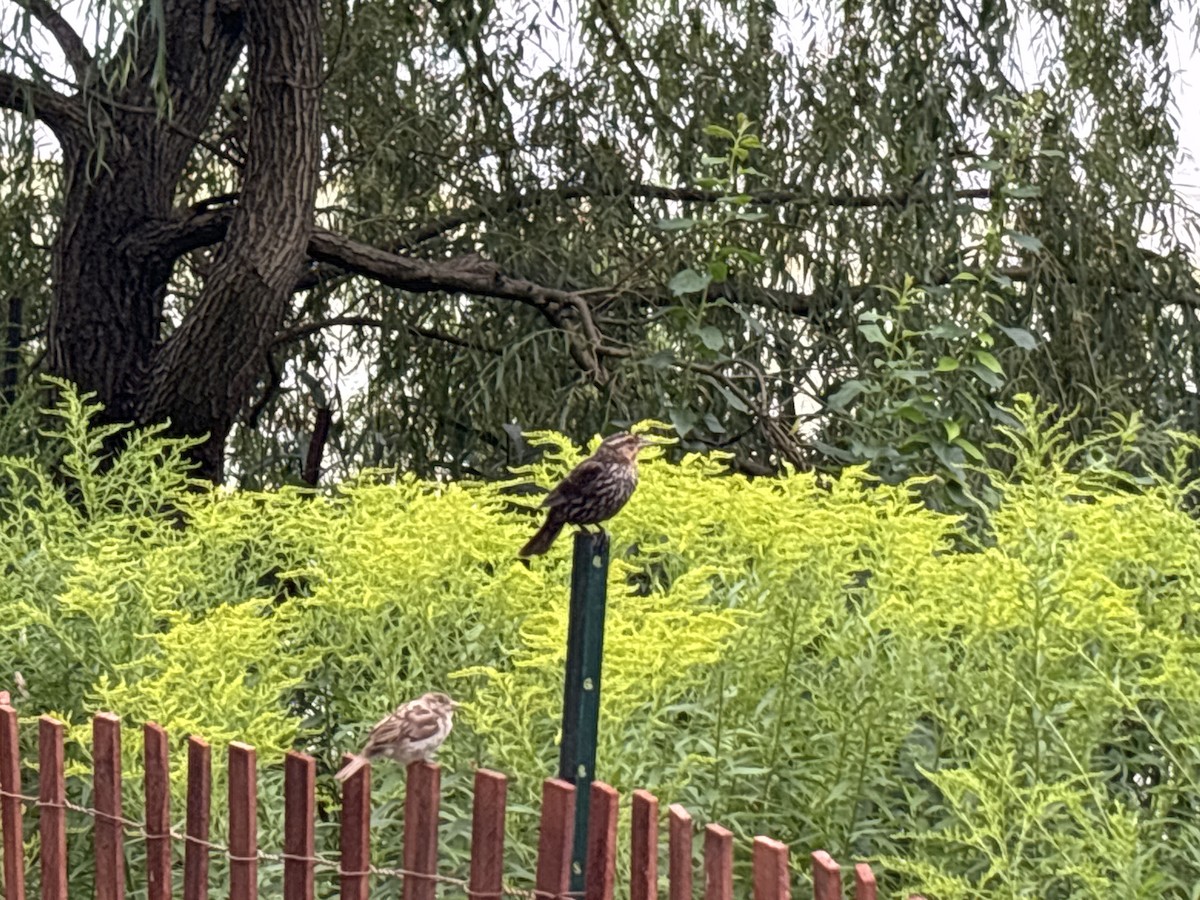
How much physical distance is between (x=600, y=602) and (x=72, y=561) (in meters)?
1.39

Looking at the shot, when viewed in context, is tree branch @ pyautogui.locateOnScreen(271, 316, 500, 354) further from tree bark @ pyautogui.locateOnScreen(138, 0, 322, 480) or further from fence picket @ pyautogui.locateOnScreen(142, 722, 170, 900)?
fence picket @ pyautogui.locateOnScreen(142, 722, 170, 900)

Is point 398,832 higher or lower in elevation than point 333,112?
lower

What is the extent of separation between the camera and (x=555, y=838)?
1923 mm

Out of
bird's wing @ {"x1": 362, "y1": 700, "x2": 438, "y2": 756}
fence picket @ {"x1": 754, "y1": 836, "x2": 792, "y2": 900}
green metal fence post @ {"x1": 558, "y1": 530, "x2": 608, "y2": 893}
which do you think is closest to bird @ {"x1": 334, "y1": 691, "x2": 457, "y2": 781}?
bird's wing @ {"x1": 362, "y1": 700, "x2": 438, "y2": 756}

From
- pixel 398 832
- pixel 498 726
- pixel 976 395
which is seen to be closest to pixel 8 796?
pixel 398 832

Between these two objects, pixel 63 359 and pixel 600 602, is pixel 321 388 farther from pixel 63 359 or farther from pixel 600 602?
pixel 600 602

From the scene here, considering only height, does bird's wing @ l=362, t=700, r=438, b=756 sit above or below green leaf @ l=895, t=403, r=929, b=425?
below

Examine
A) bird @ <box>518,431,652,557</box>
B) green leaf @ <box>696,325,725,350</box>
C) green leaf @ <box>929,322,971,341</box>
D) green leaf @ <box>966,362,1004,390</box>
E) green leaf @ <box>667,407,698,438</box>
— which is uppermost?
green leaf @ <box>929,322,971,341</box>

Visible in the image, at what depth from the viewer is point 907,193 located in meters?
4.51

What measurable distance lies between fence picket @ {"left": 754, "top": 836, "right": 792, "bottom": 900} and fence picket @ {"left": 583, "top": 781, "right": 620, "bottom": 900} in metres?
0.19

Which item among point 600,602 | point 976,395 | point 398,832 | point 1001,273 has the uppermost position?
point 1001,273

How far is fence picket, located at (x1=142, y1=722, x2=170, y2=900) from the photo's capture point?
222cm

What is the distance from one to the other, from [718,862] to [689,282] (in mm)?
2652

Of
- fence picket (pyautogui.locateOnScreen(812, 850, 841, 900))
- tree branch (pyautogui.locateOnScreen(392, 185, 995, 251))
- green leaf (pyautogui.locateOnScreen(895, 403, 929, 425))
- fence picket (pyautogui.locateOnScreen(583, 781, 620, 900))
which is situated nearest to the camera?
fence picket (pyautogui.locateOnScreen(812, 850, 841, 900))
